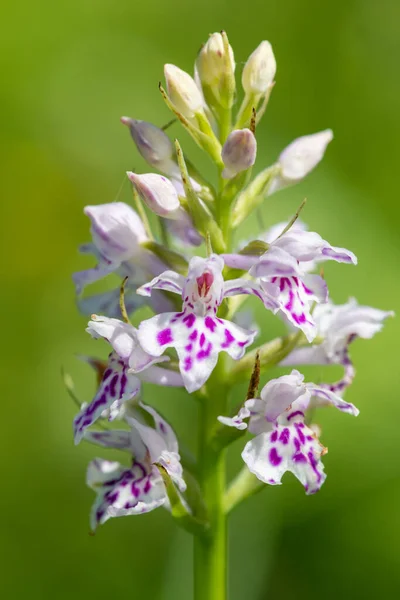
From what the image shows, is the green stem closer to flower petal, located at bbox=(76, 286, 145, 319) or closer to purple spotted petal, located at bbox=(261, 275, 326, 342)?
purple spotted petal, located at bbox=(261, 275, 326, 342)

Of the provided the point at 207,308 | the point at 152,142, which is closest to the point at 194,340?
the point at 207,308

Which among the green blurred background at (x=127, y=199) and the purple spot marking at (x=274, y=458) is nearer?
the purple spot marking at (x=274, y=458)

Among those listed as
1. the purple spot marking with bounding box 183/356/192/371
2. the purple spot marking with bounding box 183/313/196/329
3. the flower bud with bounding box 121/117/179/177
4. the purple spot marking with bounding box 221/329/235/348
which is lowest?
the purple spot marking with bounding box 183/356/192/371

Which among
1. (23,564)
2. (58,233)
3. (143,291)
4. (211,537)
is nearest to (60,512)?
(23,564)

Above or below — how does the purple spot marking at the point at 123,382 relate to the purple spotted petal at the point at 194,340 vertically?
below

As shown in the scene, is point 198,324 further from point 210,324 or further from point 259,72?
point 259,72

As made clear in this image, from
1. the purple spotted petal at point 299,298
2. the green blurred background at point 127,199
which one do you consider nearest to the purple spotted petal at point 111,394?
the purple spotted petal at point 299,298

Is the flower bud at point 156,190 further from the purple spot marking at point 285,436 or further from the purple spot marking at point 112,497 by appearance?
the purple spot marking at point 112,497

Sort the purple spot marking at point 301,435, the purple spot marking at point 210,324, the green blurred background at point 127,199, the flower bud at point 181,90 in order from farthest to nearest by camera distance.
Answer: the green blurred background at point 127,199
the flower bud at point 181,90
the purple spot marking at point 301,435
the purple spot marking at point 210,324

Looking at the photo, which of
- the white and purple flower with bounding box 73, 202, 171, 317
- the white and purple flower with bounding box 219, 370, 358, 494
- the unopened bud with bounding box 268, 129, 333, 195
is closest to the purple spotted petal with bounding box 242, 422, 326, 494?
the white and purple flower with bounding box 219, 370, 358, 494
